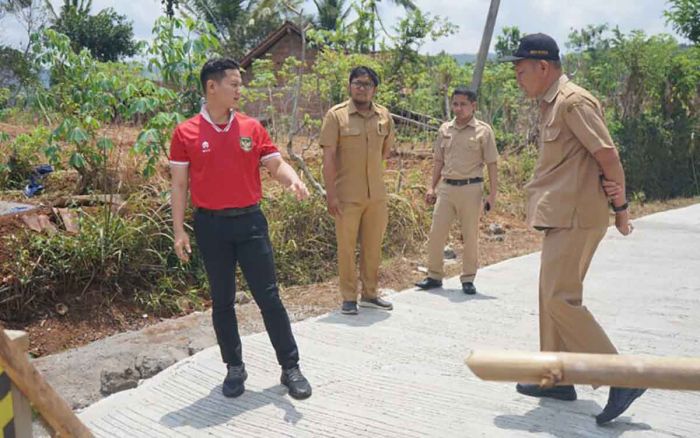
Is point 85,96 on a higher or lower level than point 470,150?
higher

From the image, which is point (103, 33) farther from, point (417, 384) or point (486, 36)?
point (417, 384)

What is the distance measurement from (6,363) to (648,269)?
6639 millimetres

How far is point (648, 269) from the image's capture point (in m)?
7.13

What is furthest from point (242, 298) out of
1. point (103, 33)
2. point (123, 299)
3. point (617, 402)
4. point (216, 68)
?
point (103, 33)

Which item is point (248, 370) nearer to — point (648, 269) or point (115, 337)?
point (115, 337)

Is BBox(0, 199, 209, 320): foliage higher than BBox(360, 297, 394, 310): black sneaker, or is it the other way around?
BBox(0, 199, 209, 320): foliage

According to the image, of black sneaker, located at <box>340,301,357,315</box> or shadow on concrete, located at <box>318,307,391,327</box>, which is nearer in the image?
shadow on concrete, located at <box>318,307,391,327</box>

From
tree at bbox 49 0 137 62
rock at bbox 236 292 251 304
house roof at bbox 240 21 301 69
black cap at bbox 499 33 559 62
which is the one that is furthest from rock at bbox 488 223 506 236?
tree at bbox 49 0 137 62

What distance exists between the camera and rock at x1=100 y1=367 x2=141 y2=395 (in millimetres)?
4105

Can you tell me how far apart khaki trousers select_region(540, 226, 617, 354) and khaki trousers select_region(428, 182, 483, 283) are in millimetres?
2565

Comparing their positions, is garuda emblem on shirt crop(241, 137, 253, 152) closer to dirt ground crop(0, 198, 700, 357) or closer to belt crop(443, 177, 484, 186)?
dirt ground crop(0, 198, 700, 357)

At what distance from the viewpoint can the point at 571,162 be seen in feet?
11.5

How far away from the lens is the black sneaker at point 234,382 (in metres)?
3.88

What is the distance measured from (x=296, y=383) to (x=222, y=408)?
429 mm
